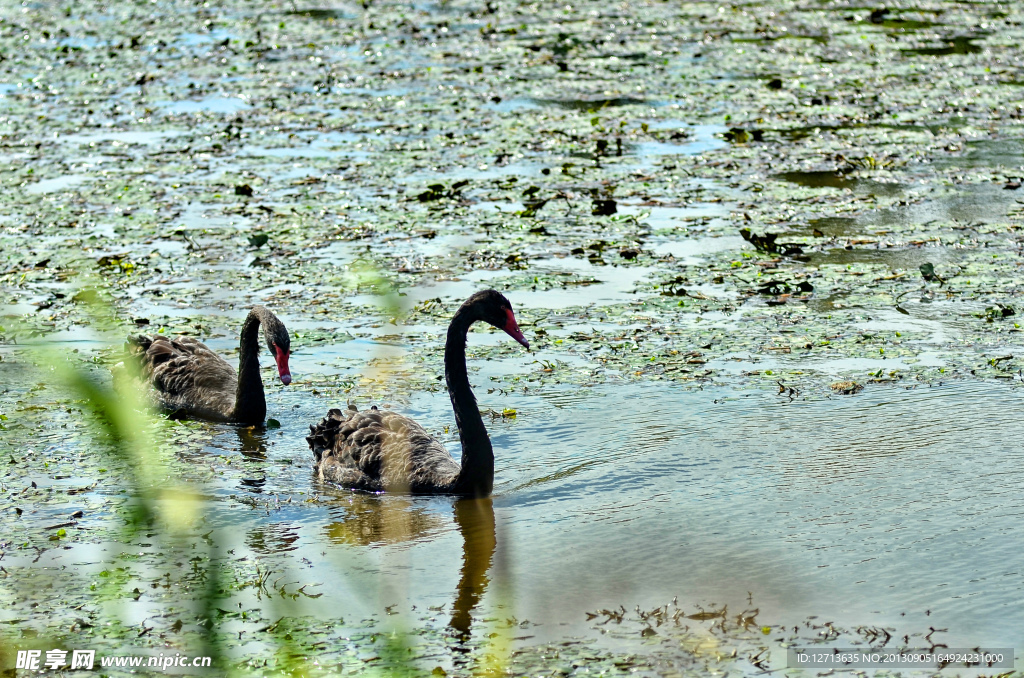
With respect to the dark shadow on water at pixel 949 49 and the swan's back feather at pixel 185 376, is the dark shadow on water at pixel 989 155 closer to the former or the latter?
the dark shadow on water at pixel 949 49

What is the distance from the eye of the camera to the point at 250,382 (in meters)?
6.53

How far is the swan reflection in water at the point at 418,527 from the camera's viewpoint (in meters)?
4.86

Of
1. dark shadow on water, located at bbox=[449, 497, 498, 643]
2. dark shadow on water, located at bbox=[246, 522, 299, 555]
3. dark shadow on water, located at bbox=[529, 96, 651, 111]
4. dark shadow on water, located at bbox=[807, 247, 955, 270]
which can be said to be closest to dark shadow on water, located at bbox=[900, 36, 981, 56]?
dark shadow on water, located at bbox=[529, 96, 651, 111]

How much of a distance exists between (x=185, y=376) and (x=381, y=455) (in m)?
1.62

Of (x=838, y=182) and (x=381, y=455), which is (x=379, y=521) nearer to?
(x=381, y=455)

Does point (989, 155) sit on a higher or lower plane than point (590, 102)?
lower

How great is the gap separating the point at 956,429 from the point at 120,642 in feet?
12.3

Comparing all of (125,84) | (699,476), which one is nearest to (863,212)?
(699,476)

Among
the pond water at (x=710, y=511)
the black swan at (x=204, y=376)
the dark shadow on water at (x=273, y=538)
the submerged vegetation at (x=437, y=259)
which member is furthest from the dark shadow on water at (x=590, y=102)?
the dark shadow on water at (x=273, y=538)

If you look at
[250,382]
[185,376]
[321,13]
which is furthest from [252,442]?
[321,13]

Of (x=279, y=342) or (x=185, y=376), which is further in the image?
(x=185, y=376)

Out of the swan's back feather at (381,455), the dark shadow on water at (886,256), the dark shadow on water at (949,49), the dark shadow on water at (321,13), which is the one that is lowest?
the swan's back feather at (381,455)

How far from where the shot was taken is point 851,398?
21.1ft

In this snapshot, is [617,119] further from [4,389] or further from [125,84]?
[4,389]
